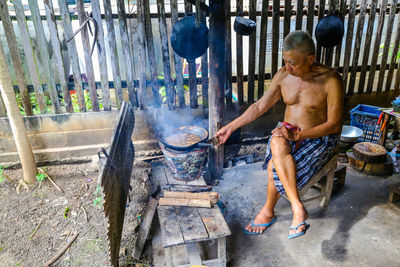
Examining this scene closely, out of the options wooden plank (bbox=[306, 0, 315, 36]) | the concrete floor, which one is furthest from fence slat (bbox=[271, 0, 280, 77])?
the concrete floor

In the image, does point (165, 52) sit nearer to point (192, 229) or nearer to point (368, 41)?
point (192, 229)

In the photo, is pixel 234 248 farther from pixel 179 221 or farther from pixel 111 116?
pixel 111 116

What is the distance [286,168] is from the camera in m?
3.08

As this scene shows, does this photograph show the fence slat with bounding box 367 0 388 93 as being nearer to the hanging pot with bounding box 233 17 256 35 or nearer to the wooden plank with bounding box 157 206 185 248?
the hanging pot with bounding box 233 17 256 35

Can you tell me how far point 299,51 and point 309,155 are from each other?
115cm

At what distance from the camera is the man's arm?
3.10 meters

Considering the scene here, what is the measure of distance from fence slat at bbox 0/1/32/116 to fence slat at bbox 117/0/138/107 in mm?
1620

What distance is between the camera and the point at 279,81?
3.59 meters

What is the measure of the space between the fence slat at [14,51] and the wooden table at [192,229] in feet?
10.5

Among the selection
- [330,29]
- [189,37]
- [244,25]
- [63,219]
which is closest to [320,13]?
[330,29]

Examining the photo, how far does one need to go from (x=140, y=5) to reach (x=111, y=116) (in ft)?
6.07

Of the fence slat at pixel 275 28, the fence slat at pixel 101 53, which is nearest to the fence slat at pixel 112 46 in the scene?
the fence slat at pixel 101 53

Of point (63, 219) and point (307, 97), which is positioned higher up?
point (307, 97)

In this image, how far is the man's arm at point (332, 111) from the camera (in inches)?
122
